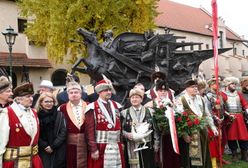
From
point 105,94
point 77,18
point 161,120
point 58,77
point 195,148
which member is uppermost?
point 77,18

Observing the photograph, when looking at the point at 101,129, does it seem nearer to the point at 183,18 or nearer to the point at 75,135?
the point at 75,135

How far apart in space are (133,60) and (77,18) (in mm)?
8759

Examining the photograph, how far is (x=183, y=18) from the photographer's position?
4878 cm

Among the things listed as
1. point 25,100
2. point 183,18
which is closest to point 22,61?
point 25,100

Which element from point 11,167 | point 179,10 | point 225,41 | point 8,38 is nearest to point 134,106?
point 11,167

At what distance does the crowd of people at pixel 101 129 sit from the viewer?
4629 millimetres

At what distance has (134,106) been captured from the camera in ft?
19.5

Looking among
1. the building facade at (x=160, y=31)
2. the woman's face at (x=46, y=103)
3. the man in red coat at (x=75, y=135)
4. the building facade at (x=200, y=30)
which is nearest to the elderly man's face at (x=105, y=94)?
the man in red coat at (x=75, y=135)

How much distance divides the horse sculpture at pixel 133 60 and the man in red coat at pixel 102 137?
14.4 feet

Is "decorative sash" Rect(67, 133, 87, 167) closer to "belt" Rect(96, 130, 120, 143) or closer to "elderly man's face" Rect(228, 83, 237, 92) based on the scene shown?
"belt" Rect(96, 130, 120, 143)

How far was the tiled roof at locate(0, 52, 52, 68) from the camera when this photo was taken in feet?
78.1

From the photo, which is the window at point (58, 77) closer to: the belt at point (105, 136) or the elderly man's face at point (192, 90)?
the elderly man's face at point (192, 90)

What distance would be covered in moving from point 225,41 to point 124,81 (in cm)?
4679

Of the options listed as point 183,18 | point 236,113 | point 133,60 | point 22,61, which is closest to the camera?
point 236,113
